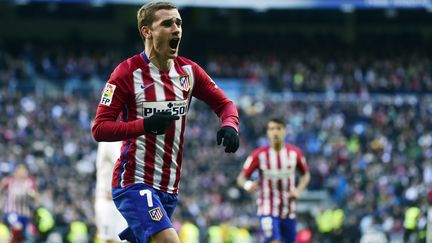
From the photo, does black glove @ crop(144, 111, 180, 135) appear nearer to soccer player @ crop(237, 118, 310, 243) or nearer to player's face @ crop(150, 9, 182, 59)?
player's face @ crop(150, 9, 182, 59)

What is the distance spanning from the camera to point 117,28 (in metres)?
36.8

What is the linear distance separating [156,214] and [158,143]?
0.50m

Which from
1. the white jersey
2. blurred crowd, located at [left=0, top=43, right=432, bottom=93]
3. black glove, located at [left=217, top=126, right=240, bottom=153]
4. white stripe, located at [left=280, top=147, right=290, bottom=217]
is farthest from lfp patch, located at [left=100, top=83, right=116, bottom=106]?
blurred crowd, located at [left=0, top=43, right=432, bottom=93]

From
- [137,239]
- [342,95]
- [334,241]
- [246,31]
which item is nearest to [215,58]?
[246,31]

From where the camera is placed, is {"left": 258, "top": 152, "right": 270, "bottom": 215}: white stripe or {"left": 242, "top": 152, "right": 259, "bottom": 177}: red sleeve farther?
{"left": 242, "top": 152, "right": 259, "bottom": 177}: red sleeve

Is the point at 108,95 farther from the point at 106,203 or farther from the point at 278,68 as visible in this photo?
the point at 278,68

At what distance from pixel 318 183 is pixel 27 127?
8.10m

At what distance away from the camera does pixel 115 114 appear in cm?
637

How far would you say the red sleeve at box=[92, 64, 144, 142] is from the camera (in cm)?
618

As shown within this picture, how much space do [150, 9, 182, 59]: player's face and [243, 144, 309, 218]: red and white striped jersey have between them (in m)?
5.54

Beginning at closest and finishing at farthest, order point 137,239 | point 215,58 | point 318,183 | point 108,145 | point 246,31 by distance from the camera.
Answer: point 137,239
point 108,145
point 318,183
point 215,58
point 246,31

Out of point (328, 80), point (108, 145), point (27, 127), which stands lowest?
point (108, 145)

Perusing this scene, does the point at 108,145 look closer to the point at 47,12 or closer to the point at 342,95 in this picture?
the point at 342,95

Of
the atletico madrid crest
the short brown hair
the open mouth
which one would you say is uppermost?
the short brown hair
